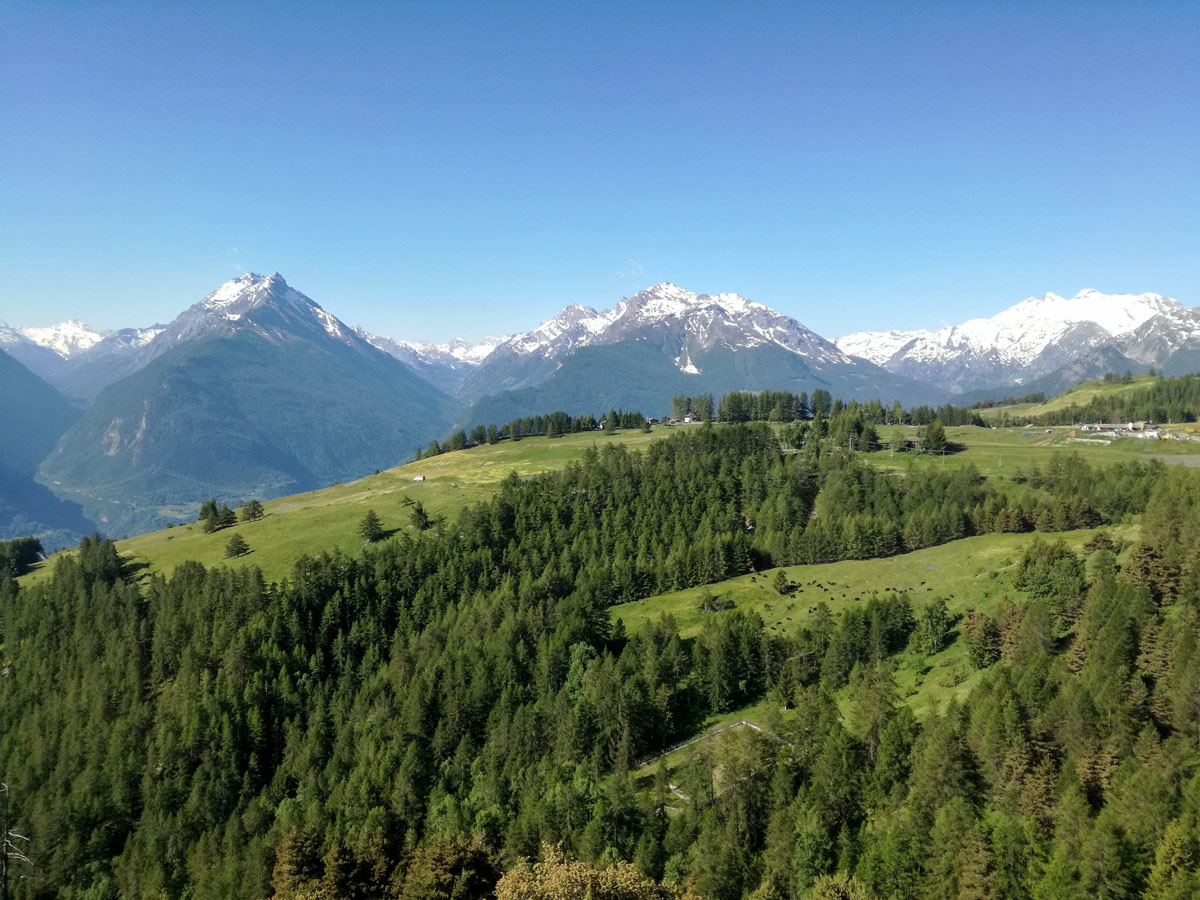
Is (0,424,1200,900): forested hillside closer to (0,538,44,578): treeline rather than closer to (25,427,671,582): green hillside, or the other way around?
(25,427,671,582): green hillside

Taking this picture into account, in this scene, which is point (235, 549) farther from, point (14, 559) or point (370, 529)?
point (14, 559)

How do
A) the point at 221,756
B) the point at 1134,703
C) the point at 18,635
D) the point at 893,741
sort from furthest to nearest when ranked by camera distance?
the point at 18,635 < the point at 221,756 < the point at 893,741 < the point at 1134,703

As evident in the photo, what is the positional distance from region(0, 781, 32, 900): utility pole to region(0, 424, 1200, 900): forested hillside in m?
1.59

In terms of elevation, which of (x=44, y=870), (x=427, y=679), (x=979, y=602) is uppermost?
(x=979, y=602)

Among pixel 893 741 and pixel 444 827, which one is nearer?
pixel 893 741

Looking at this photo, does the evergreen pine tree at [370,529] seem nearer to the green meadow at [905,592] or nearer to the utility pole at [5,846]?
the green meadow at [905,592]

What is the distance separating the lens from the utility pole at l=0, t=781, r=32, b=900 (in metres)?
81.1

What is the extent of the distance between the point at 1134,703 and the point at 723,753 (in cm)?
3711

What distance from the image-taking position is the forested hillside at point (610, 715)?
55500 millimetres

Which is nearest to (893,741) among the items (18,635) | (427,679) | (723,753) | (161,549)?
(723,753)

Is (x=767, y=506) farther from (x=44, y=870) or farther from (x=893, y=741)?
(x=44, y=870)

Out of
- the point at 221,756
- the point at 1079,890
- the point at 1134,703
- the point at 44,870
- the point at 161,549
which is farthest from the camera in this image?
the point at 161,549

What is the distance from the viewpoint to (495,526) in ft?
524

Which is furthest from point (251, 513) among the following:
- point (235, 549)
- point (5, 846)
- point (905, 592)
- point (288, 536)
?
point (905, 592)
